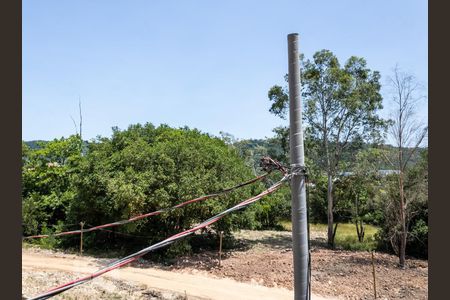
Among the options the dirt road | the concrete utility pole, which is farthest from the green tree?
the concrete utility pole

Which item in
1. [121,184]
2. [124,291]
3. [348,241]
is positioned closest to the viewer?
[124,291]

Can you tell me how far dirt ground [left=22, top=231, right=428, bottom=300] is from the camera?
11.5 meters

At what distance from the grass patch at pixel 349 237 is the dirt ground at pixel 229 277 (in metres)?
3.09

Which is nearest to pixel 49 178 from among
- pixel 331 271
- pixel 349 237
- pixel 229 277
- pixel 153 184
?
pixel 153 184

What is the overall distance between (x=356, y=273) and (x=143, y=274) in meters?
7.98

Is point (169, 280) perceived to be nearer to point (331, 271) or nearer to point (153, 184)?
point (153, 184)

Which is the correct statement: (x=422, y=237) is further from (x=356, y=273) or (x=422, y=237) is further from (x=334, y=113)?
(x=334, y=113)

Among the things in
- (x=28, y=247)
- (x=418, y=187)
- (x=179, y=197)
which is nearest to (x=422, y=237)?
(x=418, y=187)

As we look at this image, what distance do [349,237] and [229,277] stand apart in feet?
41.8

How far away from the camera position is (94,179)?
16.5m

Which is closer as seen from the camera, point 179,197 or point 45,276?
point 45,276

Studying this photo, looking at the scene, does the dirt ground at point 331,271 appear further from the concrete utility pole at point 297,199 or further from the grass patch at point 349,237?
the concrete utility pole at point 297,199

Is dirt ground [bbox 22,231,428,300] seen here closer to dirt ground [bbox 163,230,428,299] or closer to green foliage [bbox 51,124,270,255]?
dirt ground [bbox 163,230,428,299]

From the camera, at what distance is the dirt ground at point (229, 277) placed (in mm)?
11492
